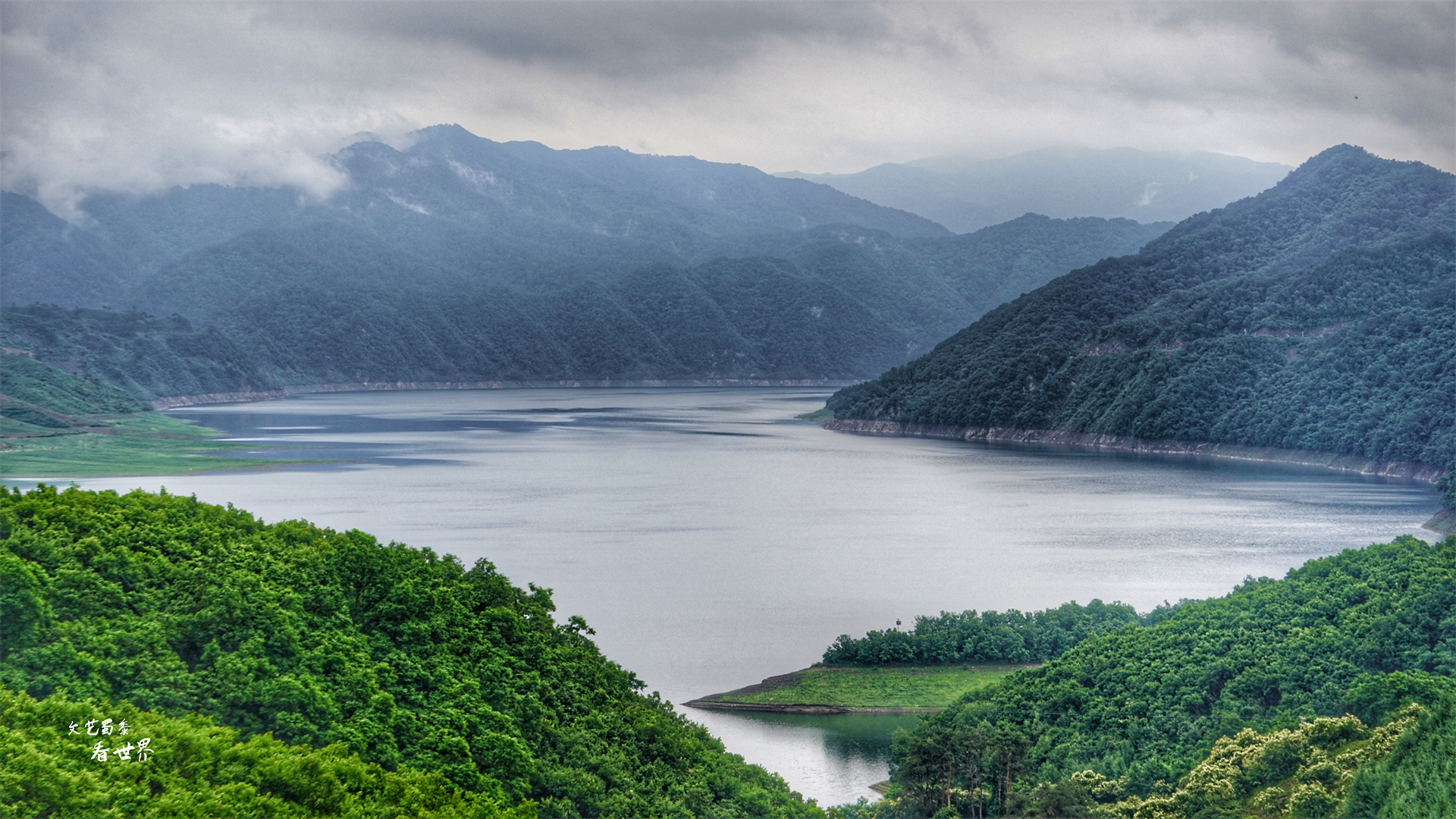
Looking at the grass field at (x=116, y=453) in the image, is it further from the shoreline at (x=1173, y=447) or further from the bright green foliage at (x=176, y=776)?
the shoreline at (x=1173, y=447)

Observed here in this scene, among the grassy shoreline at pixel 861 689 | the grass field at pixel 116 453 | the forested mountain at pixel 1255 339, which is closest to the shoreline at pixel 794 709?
the grassy shoreline at pixel 861 689

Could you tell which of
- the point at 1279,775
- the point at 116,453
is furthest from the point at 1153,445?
the point at 1279,775

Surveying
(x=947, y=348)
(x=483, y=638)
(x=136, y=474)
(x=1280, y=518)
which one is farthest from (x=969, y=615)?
(x=947, y=348)

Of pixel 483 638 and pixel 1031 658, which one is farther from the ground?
pixel 483 638

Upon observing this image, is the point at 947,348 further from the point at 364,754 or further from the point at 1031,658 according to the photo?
the point at 364,754

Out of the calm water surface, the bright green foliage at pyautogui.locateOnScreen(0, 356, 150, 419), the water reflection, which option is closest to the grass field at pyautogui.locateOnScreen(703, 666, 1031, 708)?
the water reflection
